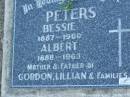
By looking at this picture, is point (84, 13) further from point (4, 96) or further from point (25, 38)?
point (4, 96)

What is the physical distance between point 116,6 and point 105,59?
514 millimetres

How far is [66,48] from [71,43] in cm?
7

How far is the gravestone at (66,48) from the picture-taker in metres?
4.72

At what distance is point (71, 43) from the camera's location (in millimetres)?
4934

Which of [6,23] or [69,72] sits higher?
[6,23]

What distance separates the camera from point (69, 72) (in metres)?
4.89

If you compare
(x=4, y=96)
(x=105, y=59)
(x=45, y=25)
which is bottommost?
(x=4, y=96)

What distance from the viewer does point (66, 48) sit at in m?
4.95

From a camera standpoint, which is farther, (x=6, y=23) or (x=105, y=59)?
(x=6, y=23)

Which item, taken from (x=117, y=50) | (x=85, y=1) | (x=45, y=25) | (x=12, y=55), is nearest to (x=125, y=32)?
(x=117, y=50)

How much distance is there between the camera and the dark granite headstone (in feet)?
15.5

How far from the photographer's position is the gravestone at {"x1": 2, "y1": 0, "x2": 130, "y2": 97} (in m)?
4.72

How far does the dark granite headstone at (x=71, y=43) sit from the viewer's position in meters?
4.72

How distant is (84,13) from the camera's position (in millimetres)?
4930
